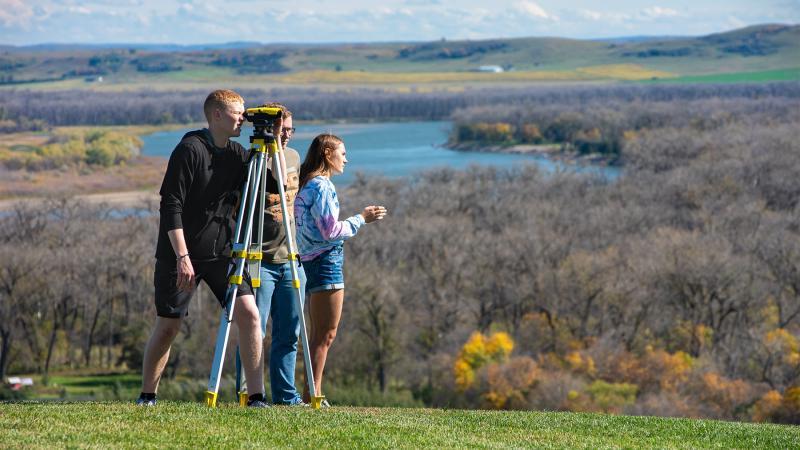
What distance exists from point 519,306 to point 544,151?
109093mm

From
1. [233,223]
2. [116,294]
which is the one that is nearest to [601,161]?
[116,294]

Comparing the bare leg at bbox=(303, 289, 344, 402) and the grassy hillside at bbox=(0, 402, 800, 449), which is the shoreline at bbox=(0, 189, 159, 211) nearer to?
the bare leg at bbox=(303, 289, 344, 402)

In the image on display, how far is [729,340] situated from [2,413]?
47405 millimetres

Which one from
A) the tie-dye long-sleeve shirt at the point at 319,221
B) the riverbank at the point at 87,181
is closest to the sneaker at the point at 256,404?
the tie-dye long-sleeve shirt at the point at 319,221

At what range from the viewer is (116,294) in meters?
62.8

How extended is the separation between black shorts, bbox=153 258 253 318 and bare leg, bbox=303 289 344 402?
2.94 feet

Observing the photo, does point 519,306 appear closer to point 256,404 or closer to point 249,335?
point 256,404

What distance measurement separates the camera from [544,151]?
166625mm

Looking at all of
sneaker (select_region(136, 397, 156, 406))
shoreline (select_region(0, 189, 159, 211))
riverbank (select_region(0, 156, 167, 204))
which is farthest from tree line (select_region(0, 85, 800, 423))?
sneaker (select_region(136, 397, 156, 406))

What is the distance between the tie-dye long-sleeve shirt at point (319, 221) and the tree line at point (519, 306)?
90.3 ft

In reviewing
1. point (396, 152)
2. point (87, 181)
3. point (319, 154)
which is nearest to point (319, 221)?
point (319, 154)

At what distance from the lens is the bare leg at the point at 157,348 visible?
31.6 ft

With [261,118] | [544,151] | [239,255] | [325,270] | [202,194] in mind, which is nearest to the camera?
[202,194]

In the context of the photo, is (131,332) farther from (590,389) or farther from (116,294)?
(590,389)
